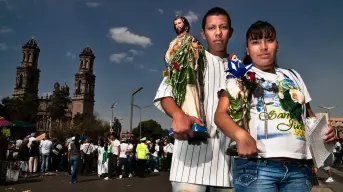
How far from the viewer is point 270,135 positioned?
1.95 m

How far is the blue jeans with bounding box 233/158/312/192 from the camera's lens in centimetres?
189

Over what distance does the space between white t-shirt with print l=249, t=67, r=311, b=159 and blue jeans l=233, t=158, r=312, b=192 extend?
56 millimetres

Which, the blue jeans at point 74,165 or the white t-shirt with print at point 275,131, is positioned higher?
the white t-shirt with print at point 275,131

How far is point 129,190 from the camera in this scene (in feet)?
37.9

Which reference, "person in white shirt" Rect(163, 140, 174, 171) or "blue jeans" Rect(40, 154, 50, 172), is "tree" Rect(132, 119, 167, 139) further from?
"blue jeans" Rect(40, 154, 50, 172)

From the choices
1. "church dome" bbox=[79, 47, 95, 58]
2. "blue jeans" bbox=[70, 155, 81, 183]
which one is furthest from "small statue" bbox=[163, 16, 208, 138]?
"church dome" bbox=[79, 47, 95, 58]

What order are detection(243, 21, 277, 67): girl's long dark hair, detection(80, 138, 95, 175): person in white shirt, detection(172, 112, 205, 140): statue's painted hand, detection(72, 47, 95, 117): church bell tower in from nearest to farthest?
detection(172, 112, 205, 140): statue's painted hand → detection(243, 21, 277, 67): girl's long dark hair → detection(80, 138, 95, 175): person in white shirt → detection(72, 47, 95, 117): church bell tower

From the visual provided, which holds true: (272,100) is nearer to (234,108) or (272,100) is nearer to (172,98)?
(234,108)

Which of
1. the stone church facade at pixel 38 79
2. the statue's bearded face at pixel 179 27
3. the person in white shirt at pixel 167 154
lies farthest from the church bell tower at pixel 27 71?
the statue's bearded face at pixel 179 27

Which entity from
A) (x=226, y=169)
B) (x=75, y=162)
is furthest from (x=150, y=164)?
(x=226, y=169)

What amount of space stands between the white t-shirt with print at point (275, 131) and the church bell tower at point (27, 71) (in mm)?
118570

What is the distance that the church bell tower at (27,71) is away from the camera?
371 ft

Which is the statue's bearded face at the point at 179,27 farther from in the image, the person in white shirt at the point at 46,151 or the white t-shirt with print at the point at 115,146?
the person in white shirt at the point at 46,151

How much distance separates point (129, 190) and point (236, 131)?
10.4 m
